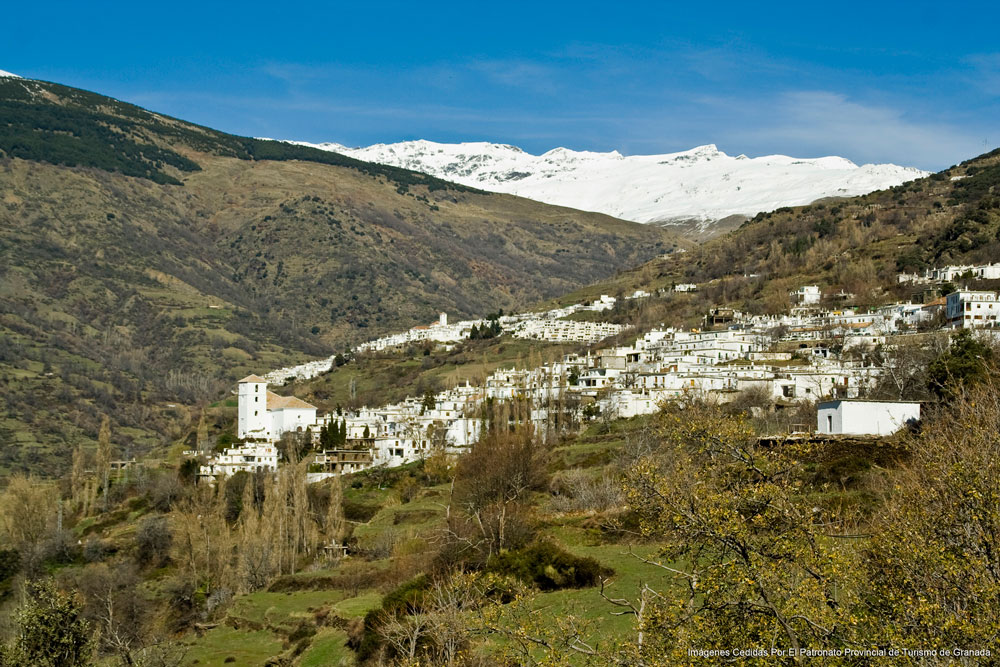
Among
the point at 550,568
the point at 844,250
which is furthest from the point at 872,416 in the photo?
the point at 844,250

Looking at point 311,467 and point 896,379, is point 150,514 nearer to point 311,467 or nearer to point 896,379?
point 311,467

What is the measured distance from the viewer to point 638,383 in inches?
2606

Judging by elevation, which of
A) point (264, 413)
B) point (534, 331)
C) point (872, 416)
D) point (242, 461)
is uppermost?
point (534, 331)

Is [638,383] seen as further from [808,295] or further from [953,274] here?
[953,274]

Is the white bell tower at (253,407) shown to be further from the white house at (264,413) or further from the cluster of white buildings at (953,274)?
the cluster of white buildings at (953,274)

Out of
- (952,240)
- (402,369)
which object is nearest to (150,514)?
(402,369)

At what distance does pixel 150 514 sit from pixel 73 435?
197 feet

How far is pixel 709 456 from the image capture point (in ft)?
40.6

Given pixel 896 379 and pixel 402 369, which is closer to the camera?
pixel 896 379

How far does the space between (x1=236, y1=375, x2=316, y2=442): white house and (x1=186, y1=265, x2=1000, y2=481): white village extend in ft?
0.28

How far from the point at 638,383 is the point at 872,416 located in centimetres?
→ 2955

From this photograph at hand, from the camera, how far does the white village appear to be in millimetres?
59094

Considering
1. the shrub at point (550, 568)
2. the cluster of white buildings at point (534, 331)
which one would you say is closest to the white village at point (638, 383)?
the cluster of white buildings at point (534, 331)

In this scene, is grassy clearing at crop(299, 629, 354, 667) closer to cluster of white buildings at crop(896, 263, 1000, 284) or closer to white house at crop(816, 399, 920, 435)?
white house at crop(816, 399, 920, 435)
